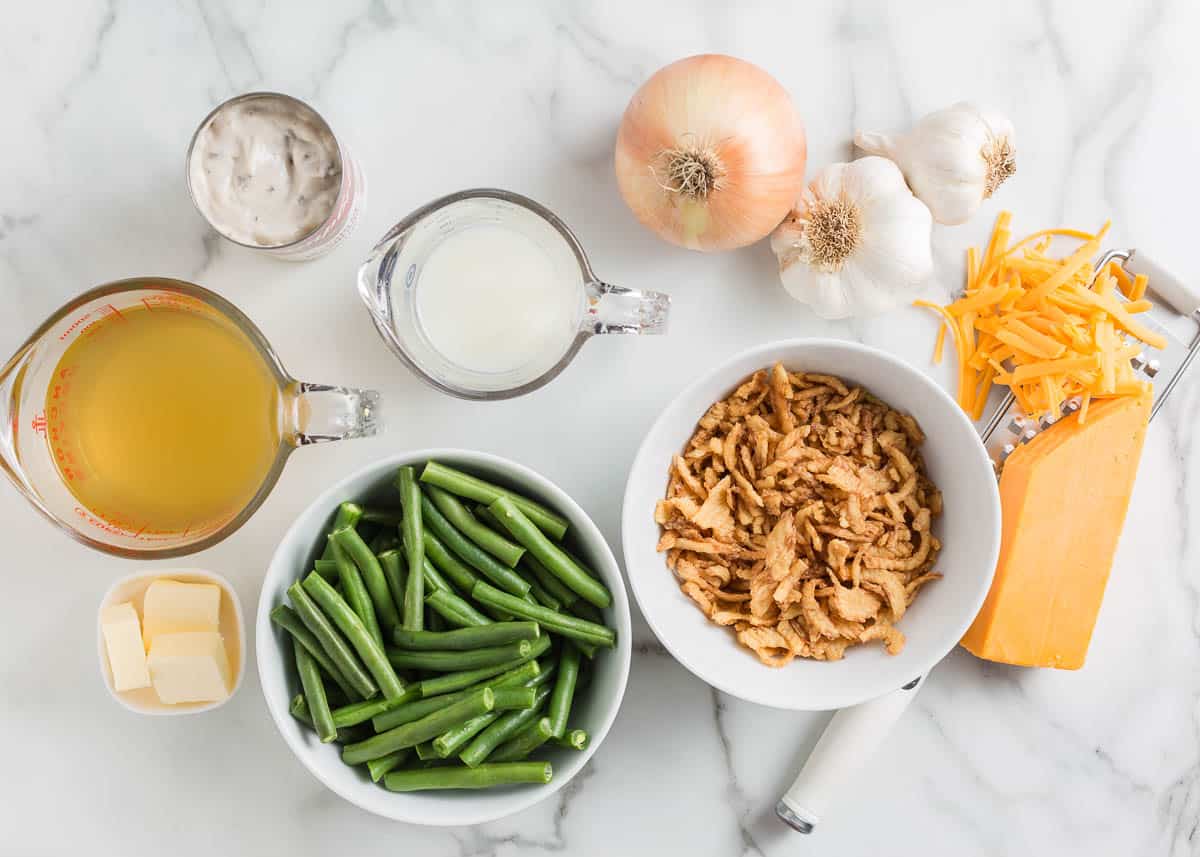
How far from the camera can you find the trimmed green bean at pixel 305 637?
150 cm

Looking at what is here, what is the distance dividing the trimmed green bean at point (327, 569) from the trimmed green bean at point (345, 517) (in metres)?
0.02

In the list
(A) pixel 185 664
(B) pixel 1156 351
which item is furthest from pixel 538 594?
(B) pixel 1156 351

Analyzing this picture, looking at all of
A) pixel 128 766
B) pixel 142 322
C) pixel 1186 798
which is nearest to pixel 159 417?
pixel 142 322

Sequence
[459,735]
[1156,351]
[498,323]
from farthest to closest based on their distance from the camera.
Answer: [1156,351] < [498,323] < [459,735]

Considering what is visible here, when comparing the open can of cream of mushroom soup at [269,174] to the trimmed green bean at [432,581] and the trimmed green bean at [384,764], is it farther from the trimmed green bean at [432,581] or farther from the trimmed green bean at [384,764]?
the trimmed green bean at [384,764]

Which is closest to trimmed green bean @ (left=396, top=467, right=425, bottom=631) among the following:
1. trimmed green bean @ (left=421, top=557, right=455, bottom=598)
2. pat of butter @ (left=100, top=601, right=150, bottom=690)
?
trimmed green bean @ (left=421, top=557, right=455, bottom=598)

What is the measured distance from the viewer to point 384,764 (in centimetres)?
152

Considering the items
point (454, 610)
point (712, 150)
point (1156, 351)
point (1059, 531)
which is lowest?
point (454, 610)

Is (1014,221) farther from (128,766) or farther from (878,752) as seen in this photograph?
(128,766)

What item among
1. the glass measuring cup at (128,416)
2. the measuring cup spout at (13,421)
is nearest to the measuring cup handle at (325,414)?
the glass measuring cup at (128,416)

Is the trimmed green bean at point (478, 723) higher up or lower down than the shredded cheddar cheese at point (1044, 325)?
lower down

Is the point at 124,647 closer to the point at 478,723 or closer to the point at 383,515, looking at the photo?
the point at 383,515

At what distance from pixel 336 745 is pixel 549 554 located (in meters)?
0.47

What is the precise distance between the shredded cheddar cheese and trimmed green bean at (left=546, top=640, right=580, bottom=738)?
0.88 metres
